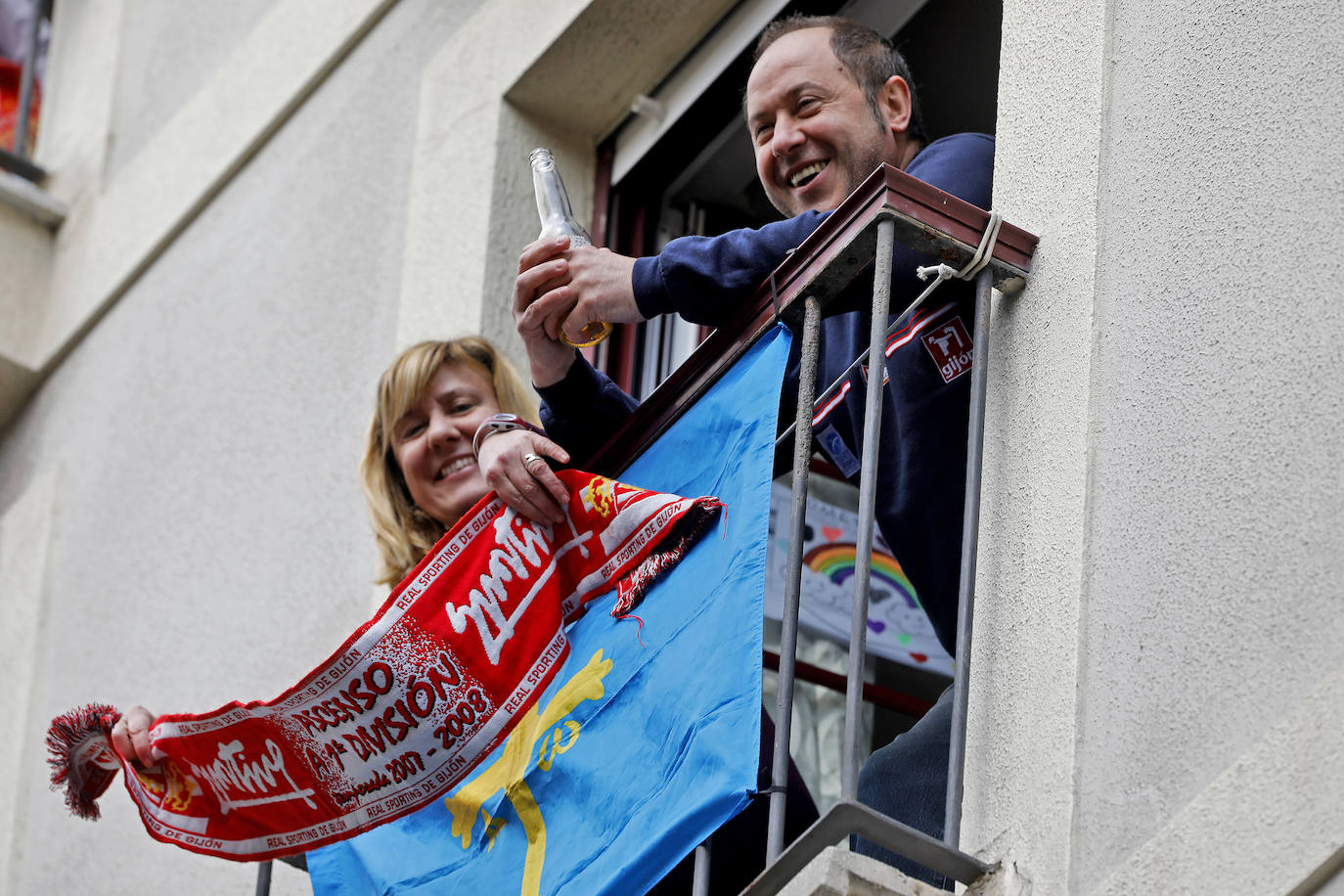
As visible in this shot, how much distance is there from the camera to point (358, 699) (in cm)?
376

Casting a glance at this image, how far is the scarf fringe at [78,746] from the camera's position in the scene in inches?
165

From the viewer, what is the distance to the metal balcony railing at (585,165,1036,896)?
109 inches

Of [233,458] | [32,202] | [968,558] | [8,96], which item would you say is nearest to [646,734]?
[968,558]

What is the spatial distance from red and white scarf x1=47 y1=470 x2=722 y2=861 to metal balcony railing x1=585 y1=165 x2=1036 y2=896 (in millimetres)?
397

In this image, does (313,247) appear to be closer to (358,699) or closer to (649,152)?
(649,152)

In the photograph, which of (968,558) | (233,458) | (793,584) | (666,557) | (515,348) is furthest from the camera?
(233,458)

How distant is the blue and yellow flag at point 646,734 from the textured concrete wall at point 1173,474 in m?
0.37

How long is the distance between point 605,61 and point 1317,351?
2917 mm

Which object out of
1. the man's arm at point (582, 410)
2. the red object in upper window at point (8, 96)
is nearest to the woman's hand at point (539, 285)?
the man's arm at point (582, 410)

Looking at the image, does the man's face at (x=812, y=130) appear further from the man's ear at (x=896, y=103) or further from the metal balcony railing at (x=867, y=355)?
the metal balcony railing at (x=867, y=355)

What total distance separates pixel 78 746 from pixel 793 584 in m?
1.86

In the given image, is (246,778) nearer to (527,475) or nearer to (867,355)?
(527,475)

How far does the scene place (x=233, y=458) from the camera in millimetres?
5957

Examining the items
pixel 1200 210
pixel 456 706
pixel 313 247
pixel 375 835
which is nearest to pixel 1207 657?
pixel 1200 210
